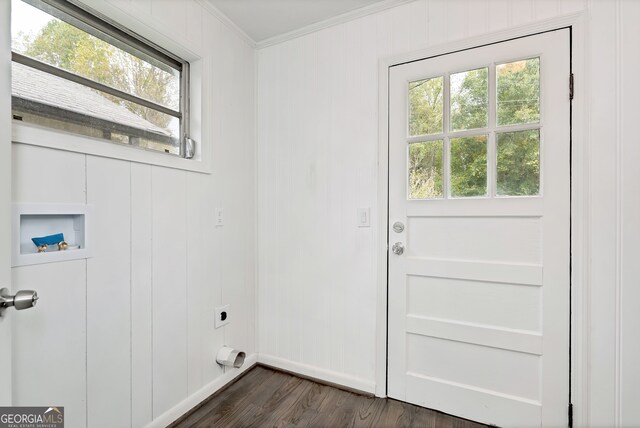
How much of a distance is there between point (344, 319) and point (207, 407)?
97 cm

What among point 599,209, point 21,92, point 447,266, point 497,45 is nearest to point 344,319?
point 447,266

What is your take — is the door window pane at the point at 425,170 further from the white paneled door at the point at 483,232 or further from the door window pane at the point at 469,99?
the door window pane at the point at 469,99

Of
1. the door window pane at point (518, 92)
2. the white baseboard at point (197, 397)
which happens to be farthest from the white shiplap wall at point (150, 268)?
the door window pane at point (518, 92)

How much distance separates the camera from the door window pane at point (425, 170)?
168cm

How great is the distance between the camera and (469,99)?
1606 millimetres

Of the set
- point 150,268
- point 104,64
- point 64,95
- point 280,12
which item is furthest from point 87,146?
point 280,12

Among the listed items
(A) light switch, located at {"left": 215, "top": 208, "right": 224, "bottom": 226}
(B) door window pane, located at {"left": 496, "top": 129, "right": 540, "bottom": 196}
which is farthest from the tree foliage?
(B) door window pane, located at {"left": 496, "top": 129, "right": 540, "bottom": 196}

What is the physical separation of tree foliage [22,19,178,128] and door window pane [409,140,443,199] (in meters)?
1.52

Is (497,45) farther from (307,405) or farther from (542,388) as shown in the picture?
(307,405)

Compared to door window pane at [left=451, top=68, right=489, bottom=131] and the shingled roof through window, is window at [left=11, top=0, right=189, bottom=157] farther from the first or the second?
door window pane at [left=451, top=68, right=489, bottom=131]

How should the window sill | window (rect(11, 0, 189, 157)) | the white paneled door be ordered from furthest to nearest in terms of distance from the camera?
the white paneled door, window (rect(11, 0, 189, 157)), the window sill

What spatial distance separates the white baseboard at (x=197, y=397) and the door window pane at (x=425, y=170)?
169 centimetres

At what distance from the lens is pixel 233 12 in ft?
6.16

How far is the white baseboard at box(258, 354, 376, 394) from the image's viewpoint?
6.04 ft
